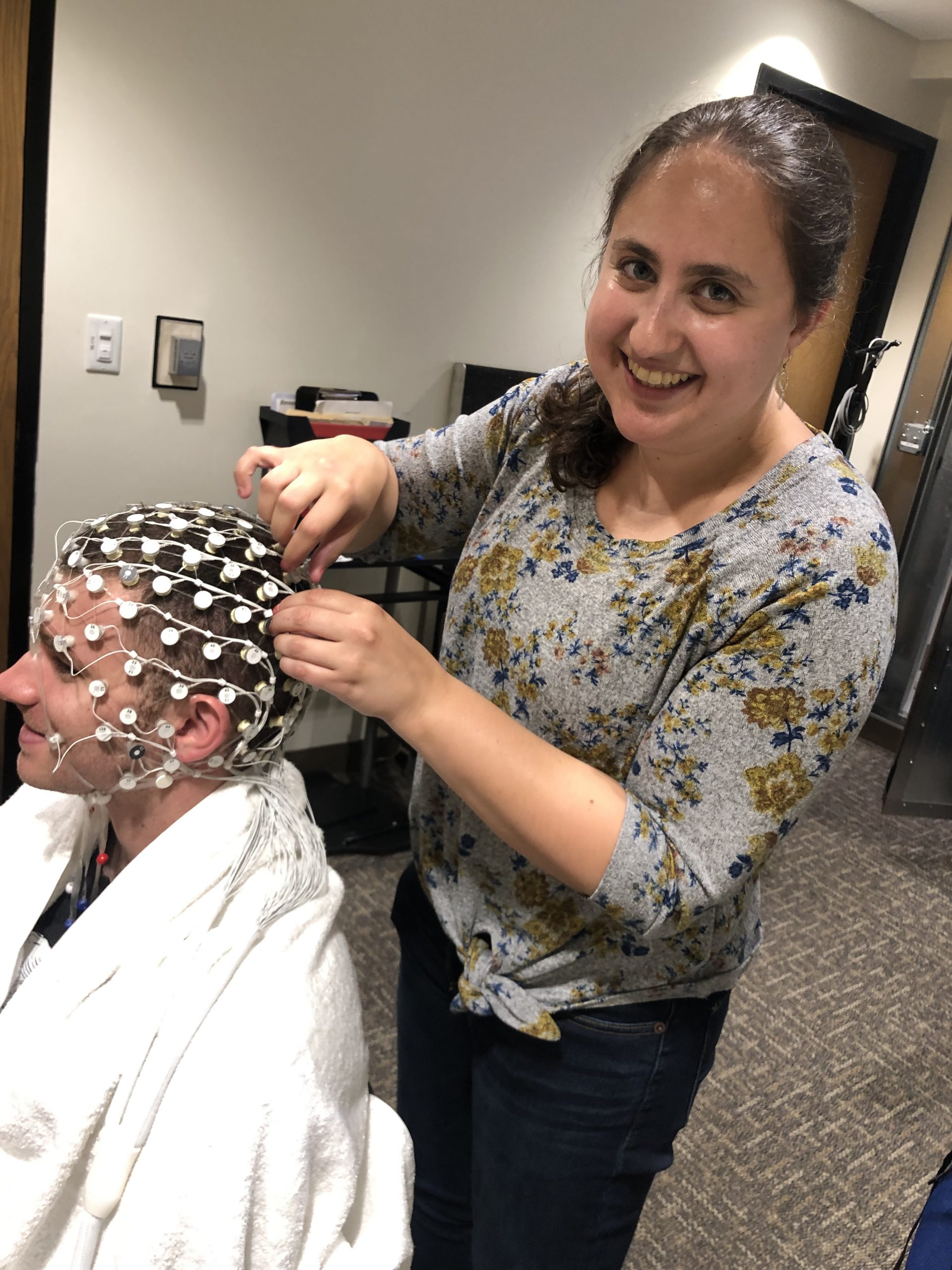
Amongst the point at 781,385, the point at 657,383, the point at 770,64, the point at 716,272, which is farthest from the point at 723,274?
the point at 770,64

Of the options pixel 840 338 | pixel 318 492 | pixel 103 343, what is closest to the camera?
pixel 318 492

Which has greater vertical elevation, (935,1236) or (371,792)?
(935,1236)

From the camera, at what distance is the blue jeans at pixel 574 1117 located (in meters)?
1.00

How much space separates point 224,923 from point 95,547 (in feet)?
1.32

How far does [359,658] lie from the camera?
81cm

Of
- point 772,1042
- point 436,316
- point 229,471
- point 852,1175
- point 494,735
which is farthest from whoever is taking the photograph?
point 436,316

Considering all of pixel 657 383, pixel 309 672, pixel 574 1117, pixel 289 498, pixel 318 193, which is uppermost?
pixel 318 193

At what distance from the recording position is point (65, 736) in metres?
0.97

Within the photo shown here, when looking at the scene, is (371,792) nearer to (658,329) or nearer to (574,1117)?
(574,1117)

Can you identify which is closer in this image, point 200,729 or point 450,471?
point 200,729

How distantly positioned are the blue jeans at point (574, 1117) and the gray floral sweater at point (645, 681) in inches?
1.7

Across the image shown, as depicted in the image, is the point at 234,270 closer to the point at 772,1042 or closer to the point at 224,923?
the point at 224,923

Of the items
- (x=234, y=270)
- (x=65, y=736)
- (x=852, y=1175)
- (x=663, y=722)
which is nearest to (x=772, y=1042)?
(x=852, y=1175)

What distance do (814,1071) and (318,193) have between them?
2.51m
